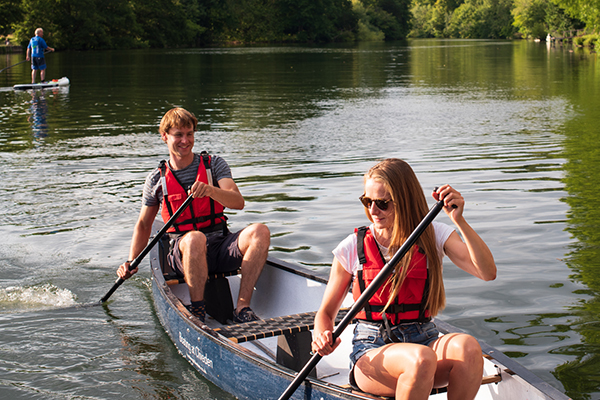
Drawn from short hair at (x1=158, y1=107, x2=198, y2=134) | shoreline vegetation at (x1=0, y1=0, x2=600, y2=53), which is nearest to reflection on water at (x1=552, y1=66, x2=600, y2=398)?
short hair at (x1=158, y1=107, x2=198, y2=134)

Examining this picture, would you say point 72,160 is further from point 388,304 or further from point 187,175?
point 388,304

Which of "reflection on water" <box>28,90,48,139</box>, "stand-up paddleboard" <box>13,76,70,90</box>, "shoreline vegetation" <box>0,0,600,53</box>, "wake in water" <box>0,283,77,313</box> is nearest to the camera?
"wake in water" <box>0,283,77,313</box>

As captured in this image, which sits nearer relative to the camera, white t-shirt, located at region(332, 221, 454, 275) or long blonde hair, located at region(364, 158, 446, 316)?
long blonde hair, located at region(364, 158, 446, 316)

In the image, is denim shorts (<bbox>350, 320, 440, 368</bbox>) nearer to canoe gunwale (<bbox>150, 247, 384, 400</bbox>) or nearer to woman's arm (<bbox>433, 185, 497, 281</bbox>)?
canoe gunwale (<bbox>150, 247, 384, 400</bbox>)

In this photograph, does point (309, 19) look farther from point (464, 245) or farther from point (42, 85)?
point (464, 245)

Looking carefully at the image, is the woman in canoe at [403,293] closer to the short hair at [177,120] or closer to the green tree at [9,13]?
the short hair at [177,120]

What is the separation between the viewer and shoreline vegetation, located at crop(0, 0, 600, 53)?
52500mm

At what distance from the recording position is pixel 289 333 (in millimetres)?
3908

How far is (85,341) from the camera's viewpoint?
4992 mm

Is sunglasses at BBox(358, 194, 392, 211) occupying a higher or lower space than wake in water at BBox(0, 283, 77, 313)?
higher

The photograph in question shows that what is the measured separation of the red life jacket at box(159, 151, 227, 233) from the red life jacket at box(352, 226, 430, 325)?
6.86 ft

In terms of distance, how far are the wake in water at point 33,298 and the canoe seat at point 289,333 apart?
2253 millimetres

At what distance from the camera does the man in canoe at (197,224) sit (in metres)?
4.75

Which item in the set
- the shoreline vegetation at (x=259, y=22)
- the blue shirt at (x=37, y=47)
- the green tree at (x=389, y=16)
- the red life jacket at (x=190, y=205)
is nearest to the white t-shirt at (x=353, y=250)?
the red life jacket at (x=190, y=205)
